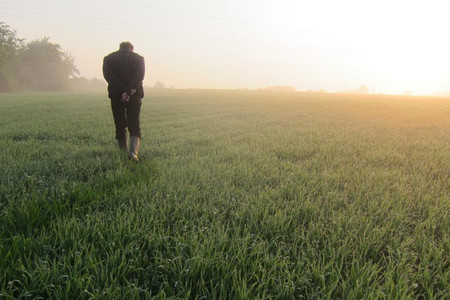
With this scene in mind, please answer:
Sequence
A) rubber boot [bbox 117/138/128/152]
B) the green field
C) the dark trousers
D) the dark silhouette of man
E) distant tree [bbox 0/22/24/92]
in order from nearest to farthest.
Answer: the green field, the dark silhouette of man, the dark trousers, rubber boot [bbox 117/138/128/152], distant tree [bbox 0/22/24/92]

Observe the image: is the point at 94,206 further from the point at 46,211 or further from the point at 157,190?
the point at 157,190

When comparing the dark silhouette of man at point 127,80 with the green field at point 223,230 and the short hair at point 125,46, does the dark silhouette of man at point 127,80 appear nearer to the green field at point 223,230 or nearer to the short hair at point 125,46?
the short hair at point 125,46

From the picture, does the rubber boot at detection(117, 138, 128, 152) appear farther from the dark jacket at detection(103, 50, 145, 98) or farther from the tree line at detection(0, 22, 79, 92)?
the tree line at detection(0, 22, 79, 92)

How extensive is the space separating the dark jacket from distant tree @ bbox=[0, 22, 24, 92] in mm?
58804

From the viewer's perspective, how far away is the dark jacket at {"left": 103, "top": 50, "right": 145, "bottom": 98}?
4906mm

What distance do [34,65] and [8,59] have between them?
38.7 ft

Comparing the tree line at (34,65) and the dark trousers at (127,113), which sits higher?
the tree line at (34,65)

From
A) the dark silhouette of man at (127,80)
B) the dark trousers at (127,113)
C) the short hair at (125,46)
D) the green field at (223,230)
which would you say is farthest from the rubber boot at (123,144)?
the short hair at (125,46)

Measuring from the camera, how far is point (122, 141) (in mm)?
5398

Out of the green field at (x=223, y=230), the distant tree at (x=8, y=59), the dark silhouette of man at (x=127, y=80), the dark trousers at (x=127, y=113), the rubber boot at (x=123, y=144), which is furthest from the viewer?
the distant tree at (x=8, y=59)

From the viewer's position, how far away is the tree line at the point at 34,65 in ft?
164

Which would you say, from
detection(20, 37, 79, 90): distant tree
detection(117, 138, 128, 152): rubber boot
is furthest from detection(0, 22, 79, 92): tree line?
detection(117, 138, 128, 152): rubber boot

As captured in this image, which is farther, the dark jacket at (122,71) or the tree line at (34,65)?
the tree line at (34,65)

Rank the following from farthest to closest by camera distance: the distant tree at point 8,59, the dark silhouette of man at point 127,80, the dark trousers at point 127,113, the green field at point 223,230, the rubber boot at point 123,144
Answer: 1. the distant tree at point 8,59
2. the rubber boot at point 123,144
3. the dark trousers at point 127,113
4. the dark silhouette of man at point 127,80
5. the green field at point 223,230
